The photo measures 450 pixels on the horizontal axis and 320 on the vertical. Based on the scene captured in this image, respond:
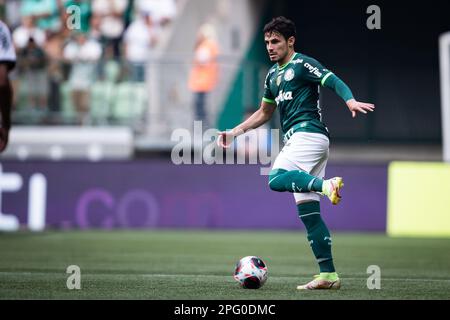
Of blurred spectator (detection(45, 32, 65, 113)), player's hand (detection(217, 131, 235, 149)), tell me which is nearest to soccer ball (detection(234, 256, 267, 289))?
player's hand (detection(217, 131, 235, 149))

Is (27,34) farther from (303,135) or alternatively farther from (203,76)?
(303,135)

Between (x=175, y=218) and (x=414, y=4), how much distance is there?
7706 mm

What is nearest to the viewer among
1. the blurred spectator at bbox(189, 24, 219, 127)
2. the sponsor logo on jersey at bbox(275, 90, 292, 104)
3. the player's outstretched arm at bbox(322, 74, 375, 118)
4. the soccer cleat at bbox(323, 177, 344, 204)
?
the soccer cleat at bbox(323, 177, 344, 204)

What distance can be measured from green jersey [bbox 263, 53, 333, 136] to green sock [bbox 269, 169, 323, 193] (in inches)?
18.8

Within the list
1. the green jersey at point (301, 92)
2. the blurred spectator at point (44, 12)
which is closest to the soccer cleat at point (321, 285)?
the green jersey at point (301, 92)

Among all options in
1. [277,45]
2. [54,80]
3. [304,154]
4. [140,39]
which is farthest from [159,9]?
[304,154]

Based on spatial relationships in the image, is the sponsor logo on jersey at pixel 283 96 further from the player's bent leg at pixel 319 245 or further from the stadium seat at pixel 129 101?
the stadium seat at pixel 129 101

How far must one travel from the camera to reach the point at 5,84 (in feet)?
25.0

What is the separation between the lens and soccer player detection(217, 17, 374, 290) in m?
8.38

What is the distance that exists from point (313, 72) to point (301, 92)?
24 centimetres

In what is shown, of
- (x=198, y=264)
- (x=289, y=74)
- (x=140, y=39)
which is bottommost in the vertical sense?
(x=198, y=264)

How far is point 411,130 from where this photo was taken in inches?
789

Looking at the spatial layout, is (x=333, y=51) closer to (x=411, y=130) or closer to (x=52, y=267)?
(x=411, y=130)

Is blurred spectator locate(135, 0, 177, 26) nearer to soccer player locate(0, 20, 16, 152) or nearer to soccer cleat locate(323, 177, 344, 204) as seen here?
soccer player locate(0, 20, 16, 152)
